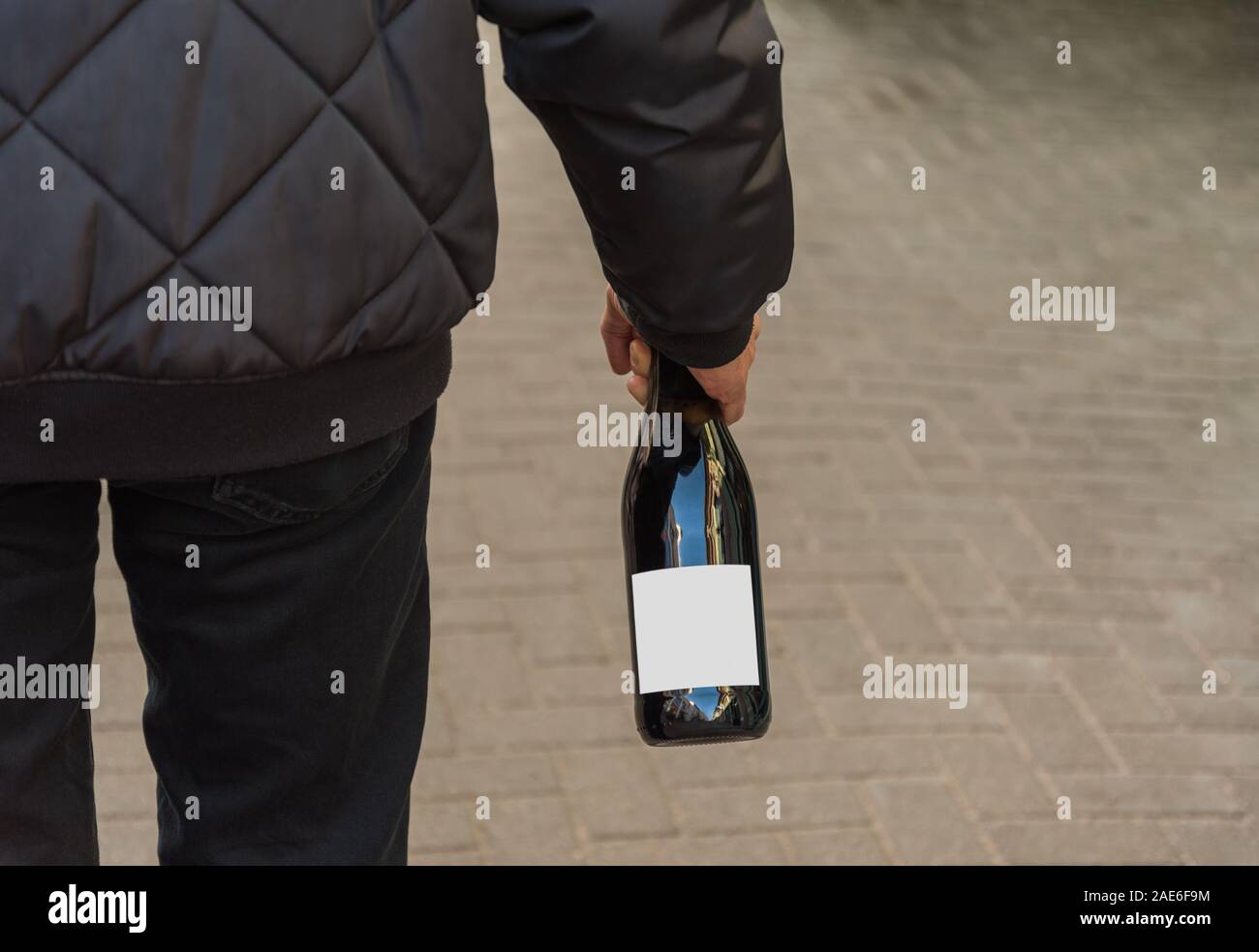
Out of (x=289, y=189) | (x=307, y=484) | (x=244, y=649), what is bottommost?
(x=244, y=649)

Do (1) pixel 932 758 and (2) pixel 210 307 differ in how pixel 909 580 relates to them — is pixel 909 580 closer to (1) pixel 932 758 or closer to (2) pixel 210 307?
(1) pixel 932 758

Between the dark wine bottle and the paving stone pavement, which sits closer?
the dark wine bottle

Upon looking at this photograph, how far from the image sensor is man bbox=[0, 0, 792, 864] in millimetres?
1244

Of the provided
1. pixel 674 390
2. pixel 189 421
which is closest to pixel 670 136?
pixel 189 421

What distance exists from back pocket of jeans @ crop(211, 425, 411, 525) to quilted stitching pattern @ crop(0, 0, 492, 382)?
0.46 ft

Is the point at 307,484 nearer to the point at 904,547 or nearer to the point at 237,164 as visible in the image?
the point at 237,164

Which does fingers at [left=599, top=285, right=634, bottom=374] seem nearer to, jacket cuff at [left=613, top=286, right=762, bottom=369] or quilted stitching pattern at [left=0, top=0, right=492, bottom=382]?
jacket cuff at [left=613, top=286, right=762, bottom=369]

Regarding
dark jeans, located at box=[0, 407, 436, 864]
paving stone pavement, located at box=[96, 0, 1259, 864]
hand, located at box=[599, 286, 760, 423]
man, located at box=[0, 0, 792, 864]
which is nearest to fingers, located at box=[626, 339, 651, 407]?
hand, located at box=[599, 286, 760, 423]

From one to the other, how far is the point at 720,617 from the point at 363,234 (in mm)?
704

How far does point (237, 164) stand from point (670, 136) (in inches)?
17.1

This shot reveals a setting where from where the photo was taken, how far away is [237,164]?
1.28m

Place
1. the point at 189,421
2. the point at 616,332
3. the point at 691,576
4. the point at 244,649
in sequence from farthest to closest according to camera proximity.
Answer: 1. the point at 616,332
2. the point at 691,576
3. the point at 244,649
4. the point at 189,421

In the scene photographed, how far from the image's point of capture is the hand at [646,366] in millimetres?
1820

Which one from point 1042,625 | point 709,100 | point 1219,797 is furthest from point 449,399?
point 709,100
